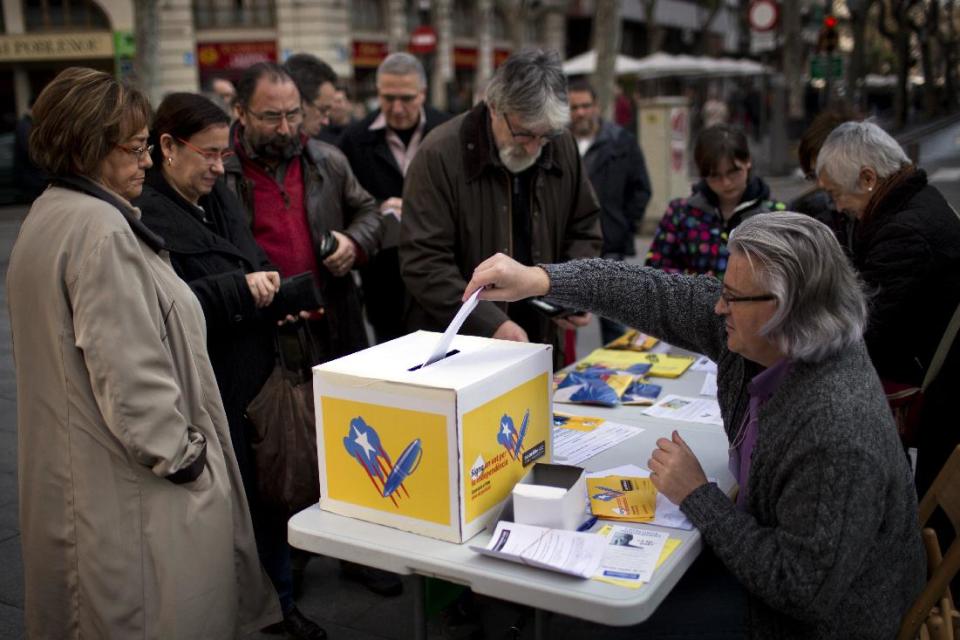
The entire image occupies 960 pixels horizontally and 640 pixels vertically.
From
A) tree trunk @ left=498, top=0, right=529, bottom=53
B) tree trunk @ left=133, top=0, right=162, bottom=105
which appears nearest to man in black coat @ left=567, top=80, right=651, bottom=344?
tree trunk @ left=133, top=0, right=162, bottom=105

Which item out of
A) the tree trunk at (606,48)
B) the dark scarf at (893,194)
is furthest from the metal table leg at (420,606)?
the tree trunk at (606,48)

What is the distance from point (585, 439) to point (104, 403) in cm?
127

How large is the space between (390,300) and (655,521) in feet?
8.72

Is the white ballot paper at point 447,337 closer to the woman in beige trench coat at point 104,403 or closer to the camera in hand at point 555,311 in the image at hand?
the woman in beige trench coat at point 104,403

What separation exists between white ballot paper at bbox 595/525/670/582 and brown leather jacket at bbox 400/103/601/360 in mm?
1347

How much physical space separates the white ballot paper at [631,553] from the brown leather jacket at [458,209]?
1347 mm

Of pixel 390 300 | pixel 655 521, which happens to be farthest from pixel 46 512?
pixel 390 300

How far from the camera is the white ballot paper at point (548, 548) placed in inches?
70.4

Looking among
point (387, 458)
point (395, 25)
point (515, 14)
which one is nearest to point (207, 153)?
point (387, 458)

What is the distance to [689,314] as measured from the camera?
2.41 meters

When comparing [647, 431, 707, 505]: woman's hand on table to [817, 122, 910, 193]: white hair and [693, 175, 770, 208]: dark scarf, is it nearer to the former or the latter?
[817, 122, 910, 193]: white hair

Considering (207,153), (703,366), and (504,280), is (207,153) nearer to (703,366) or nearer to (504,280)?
(504,280)

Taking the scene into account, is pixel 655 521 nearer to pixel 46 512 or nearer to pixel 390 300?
pixel 46 512

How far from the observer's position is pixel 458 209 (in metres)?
3.37
